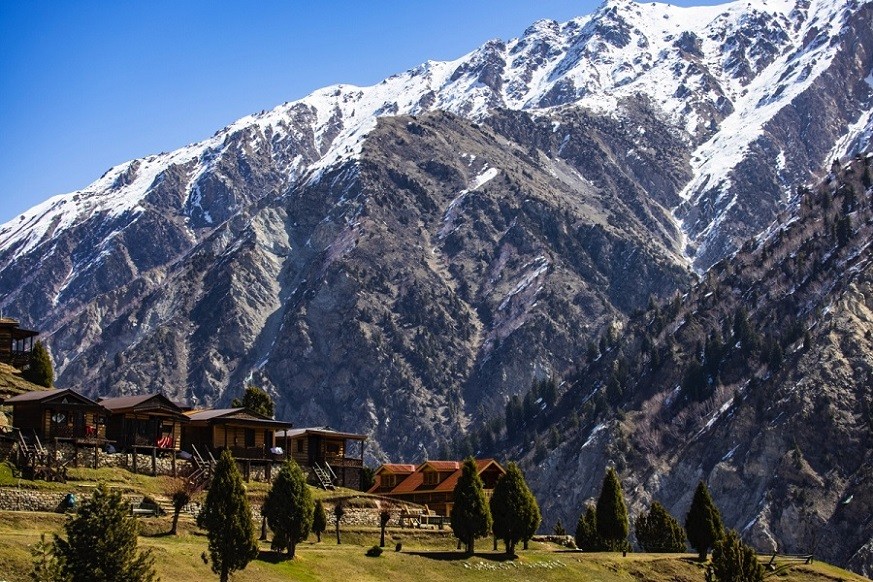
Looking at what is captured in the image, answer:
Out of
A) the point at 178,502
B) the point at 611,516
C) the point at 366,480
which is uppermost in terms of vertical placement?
the point at 366,480

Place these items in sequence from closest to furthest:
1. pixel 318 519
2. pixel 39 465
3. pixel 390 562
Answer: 1. pixel 39 465
2. pixel 390 562
3. pixel 318 519

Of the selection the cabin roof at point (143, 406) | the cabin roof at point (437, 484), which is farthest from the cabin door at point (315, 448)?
the cabin roof at point (437, 484)

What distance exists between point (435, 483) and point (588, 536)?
3006 centimetres

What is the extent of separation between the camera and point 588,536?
12675 cm

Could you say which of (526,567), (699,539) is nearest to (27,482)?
(526,567)

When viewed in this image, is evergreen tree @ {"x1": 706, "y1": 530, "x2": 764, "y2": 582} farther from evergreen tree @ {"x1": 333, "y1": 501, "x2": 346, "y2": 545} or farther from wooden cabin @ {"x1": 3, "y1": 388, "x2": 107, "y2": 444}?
wooden cabin @ {"x1": 3, "y1": 388, "x2": 107, "y2": 444}

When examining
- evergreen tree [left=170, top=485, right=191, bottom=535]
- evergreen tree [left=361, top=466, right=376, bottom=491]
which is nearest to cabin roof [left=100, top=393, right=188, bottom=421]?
evergreen tree [left=170, top=485, right=191, bottom=535]

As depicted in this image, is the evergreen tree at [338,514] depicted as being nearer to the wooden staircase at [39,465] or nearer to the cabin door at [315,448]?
the cabin door at [315,448]

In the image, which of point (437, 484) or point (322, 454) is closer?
point (322, 454)

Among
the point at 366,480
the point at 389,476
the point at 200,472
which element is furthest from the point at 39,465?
the point at 389,476

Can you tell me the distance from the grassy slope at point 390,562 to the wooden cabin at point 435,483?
2827 centimetres

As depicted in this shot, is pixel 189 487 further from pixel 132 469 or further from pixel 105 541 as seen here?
pixel 105 541

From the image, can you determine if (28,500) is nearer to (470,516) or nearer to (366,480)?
(470,516)

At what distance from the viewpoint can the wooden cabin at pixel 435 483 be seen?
147 metres
